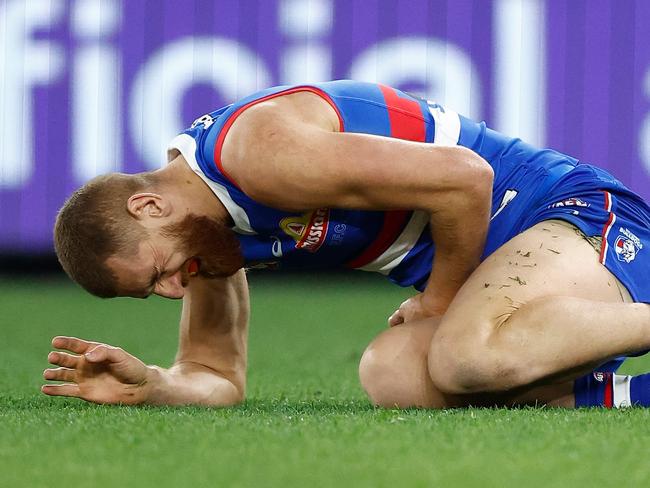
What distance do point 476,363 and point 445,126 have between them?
0.57 m

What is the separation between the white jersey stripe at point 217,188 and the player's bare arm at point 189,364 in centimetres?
34

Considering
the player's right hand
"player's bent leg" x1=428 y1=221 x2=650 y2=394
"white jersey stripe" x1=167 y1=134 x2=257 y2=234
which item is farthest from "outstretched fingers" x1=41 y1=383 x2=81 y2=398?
"player's bent leg" x1=428 y1=221 x2=650 y2=394

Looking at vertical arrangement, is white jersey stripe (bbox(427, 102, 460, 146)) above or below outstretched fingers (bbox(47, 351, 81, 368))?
above

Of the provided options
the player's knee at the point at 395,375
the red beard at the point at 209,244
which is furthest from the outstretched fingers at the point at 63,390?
the player's knee at the point at 395,375

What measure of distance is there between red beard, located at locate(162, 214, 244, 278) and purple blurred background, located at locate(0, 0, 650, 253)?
4.01 m

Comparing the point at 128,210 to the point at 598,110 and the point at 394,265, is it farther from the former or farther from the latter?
the point at 598,110

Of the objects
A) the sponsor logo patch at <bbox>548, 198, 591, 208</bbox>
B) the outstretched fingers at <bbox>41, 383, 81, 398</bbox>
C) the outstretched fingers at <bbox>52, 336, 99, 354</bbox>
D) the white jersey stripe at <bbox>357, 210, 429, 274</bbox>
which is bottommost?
the outstretched fingers at <bbox>41, 383, 81, 398</bbox>

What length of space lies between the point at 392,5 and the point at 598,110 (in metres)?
1.22

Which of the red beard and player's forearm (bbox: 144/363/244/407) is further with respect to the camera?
player's forearm (bbox: 144/363/244/407)

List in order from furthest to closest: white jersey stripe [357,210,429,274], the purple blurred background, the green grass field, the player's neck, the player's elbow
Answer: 1. the purple blurred background
2. white jersey stripe [357,210,429,274]
3. the player's neck
4. the player's elbow
5. the green grass field

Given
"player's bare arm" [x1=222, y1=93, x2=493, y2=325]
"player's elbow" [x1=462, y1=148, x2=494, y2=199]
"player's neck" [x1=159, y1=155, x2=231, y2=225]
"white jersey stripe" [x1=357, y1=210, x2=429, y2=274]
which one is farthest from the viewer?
"white jersey stripe" [x1=357, y1=210, x2=429, y2=274]

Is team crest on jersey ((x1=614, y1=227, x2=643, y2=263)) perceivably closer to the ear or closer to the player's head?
the player's head

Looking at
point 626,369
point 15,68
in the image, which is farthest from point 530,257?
point 15,68

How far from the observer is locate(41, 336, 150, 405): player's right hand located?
99.3 inches
